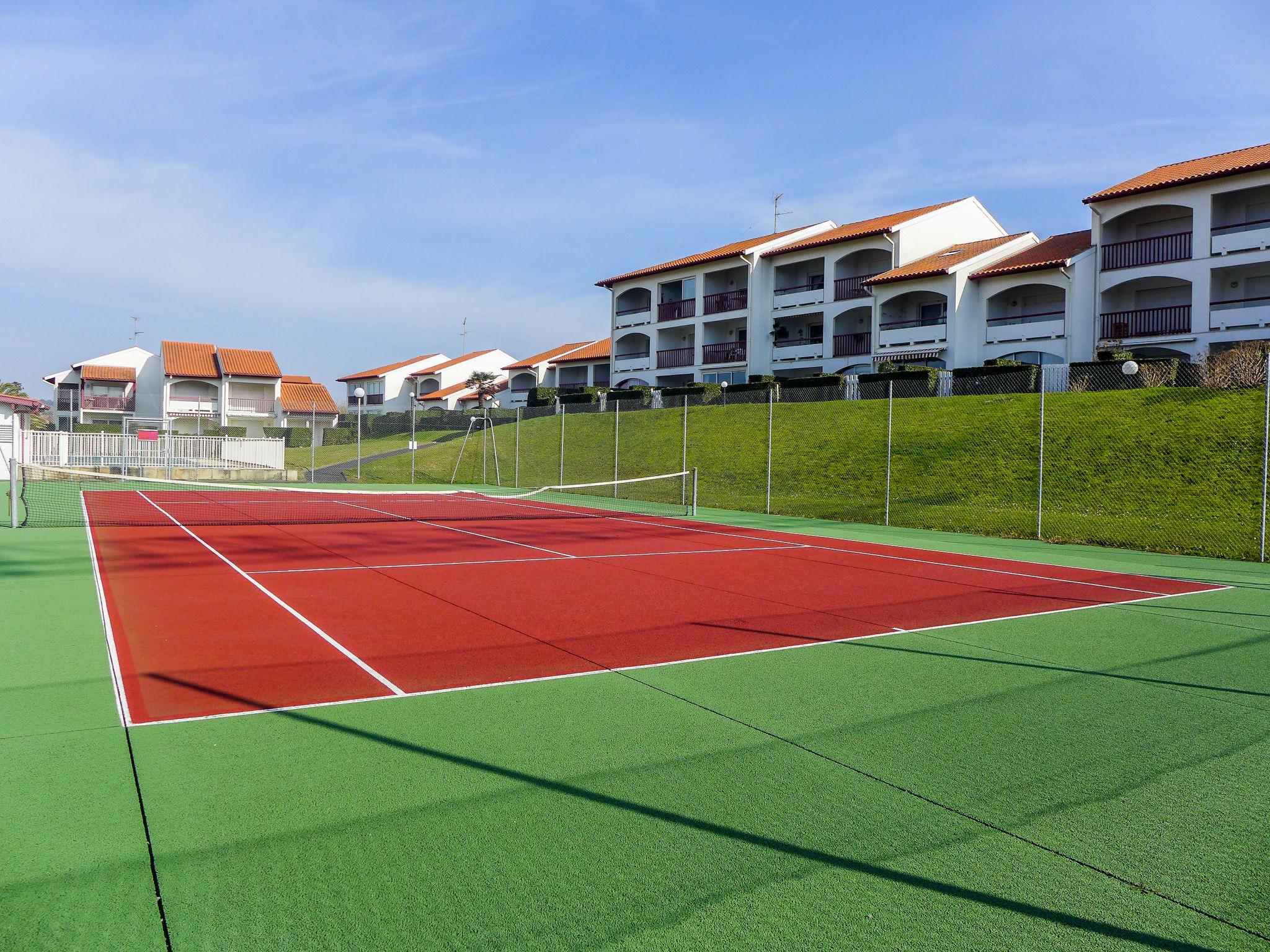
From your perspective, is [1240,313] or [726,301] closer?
[1240,313]

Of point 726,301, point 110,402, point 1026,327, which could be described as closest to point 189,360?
point 110,402

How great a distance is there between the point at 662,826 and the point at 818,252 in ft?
135

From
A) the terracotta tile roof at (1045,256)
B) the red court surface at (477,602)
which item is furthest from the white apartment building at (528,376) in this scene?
the red court surface at (477,602)

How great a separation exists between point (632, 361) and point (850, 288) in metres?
14.0

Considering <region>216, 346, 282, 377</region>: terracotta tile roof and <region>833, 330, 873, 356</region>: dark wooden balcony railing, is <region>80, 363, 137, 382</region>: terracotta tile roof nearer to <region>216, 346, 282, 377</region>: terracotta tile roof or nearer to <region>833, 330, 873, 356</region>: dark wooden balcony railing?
<region>216, 346, 282, 377</region>: terracotta tile roof

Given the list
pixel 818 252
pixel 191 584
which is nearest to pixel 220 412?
pixel 818 252

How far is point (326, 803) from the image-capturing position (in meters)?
3.93

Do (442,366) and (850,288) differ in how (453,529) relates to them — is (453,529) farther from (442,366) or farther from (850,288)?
(442,366)

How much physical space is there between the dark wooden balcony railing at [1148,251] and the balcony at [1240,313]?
223 cm

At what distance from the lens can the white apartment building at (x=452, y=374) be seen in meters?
79.6

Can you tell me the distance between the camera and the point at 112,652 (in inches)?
269

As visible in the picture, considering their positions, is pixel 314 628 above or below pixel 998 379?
below

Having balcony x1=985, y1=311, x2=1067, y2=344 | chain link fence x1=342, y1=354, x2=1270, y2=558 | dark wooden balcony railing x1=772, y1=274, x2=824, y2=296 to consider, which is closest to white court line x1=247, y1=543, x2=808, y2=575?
chain link fence x1=342, y1=354, x2=1270, y2=558

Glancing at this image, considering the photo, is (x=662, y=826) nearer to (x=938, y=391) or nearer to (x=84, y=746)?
(x=84, y=746)
